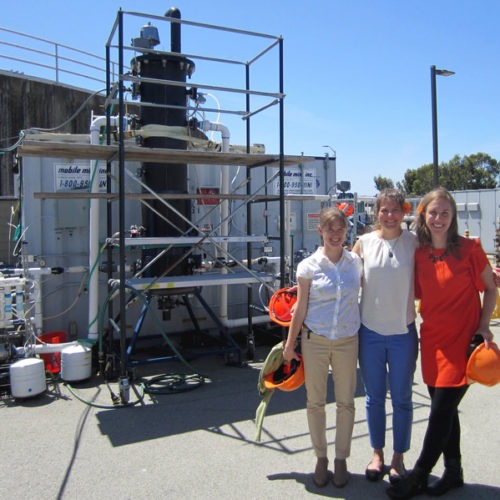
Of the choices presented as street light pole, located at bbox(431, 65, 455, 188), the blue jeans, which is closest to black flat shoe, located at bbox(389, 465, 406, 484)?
the blue jeans

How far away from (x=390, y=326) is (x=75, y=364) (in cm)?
354

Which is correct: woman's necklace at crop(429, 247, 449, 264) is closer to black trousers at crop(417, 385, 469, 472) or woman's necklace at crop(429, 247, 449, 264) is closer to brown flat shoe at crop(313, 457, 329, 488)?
black trousers at crop(417, 385, 469, 472)

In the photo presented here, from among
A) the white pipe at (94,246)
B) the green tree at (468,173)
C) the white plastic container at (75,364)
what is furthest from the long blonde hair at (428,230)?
the green tree at (468,173)

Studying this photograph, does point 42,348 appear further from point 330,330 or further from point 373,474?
point 373,474

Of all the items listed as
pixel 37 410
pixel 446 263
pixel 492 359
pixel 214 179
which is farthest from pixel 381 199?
pixel 214 179

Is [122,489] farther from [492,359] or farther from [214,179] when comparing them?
[214,179]

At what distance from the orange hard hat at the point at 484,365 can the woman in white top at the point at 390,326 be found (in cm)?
37

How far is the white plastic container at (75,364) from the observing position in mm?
5238

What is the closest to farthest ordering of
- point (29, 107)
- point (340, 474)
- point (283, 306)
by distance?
point (340, 474), point (283, 306), point (29, 107)

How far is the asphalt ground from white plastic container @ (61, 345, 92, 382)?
0.13m

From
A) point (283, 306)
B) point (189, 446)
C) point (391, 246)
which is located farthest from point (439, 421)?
point (189, 446)

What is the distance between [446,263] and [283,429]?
1.97m

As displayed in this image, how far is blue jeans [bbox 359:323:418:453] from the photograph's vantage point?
3.04 metres

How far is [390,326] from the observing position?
3.03 metres
